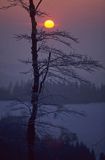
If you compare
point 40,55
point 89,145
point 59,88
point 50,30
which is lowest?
point 89,145

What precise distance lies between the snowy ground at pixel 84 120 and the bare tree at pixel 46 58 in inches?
6.3

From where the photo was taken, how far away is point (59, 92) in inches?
96.0

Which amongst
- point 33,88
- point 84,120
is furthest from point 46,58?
point 84,120

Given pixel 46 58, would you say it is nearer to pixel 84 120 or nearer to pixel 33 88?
pixel 33 88

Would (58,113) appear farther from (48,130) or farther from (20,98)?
(20,98)

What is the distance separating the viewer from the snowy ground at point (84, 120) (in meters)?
2.36

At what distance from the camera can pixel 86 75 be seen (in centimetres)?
243

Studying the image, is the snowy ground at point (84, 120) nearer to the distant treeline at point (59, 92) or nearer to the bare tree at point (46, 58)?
Answer: the distant treeline at point (59, 92)

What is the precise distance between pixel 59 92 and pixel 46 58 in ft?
1.03

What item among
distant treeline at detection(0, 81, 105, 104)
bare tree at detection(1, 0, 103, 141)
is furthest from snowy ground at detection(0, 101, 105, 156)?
bare tree at detection(1, 0, 103, 141)

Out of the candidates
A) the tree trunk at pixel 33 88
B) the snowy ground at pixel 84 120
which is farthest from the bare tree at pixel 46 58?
the snowy ground at pixel 84 120

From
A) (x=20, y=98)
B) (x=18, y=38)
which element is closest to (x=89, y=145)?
(x=20, y=98)

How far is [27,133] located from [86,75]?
66cm

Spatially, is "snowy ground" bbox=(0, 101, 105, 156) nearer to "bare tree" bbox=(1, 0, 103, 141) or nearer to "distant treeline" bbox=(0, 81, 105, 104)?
"distant treeline" bbox=(0, 81, 105, 104)
